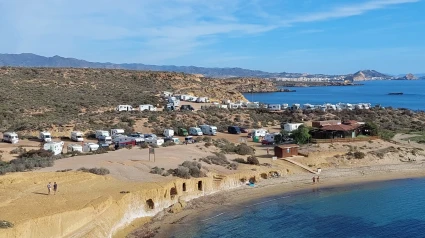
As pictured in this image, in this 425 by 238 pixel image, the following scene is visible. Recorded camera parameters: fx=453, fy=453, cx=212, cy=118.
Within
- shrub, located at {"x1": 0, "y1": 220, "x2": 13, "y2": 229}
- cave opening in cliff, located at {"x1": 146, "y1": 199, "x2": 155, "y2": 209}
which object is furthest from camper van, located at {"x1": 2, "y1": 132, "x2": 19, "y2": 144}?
shrub, located at {"x1": 0, "y1": 220, "x2": 13, "y2": 229}

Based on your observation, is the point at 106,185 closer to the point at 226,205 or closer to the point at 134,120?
the point at 226,205

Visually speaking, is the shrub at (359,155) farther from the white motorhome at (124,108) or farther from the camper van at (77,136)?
the white motorhome at (124,108)

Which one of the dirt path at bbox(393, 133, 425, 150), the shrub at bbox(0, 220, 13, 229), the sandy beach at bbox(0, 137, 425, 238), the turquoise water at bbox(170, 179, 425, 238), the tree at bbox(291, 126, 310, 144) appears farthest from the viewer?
the dirt path at bbox(393, 133, 425, 150)

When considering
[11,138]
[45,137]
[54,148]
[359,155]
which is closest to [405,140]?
[359,155]

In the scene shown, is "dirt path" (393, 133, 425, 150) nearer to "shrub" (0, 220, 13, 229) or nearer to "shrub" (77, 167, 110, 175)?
"shrub" (77, 167, 110, 175)

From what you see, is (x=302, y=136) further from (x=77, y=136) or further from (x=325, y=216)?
(x=77, y=136)

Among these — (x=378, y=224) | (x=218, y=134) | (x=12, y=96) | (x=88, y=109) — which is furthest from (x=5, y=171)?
(x=12, y=96)

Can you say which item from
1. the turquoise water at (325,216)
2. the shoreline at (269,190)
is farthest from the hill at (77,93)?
the turquoise water at (325,216)
